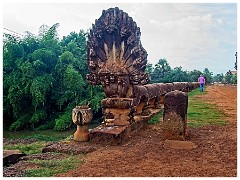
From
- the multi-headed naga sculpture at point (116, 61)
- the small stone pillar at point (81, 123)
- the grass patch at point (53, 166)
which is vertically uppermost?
the multi-headed naga sculpture at point (116, 61)

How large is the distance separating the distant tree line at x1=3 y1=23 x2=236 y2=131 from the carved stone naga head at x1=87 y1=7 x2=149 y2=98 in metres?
9.54

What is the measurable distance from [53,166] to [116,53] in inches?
118

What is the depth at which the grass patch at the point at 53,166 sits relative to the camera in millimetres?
4050

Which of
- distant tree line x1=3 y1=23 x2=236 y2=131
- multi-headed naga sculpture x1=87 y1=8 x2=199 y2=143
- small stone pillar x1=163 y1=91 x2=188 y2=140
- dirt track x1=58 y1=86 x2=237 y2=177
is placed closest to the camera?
dirt track x1=58 y1=86 x2=237 y2=177

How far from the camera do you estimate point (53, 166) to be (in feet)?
14.5

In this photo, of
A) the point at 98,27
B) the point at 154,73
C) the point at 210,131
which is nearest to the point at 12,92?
the point at 98,27

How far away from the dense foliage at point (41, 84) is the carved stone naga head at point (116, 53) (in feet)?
31.3

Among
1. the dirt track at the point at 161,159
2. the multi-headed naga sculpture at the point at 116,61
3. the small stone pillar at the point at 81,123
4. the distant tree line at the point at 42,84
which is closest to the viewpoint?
the dirt track at the point at 161,159

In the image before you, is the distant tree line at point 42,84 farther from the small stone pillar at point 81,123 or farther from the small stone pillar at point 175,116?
the small stone pillar at point 175,116

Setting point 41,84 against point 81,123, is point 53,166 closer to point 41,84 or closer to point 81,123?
point 81,123

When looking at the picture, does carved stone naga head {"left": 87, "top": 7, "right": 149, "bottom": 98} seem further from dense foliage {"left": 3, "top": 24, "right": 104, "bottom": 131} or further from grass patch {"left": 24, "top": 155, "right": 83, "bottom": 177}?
dense foliage {"left": 3, "top": 24, "right": 104, "bottom": 131}

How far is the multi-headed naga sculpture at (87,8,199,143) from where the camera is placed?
21.1 feet

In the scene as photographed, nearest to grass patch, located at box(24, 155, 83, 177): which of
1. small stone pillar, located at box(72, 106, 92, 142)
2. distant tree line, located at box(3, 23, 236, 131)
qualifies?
small stone pillar, located at box(72, 106, 92, 142)

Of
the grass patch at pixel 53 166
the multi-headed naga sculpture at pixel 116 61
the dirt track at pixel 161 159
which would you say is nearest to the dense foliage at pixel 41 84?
the multi-headed naga sculpture at pixel 116 61
